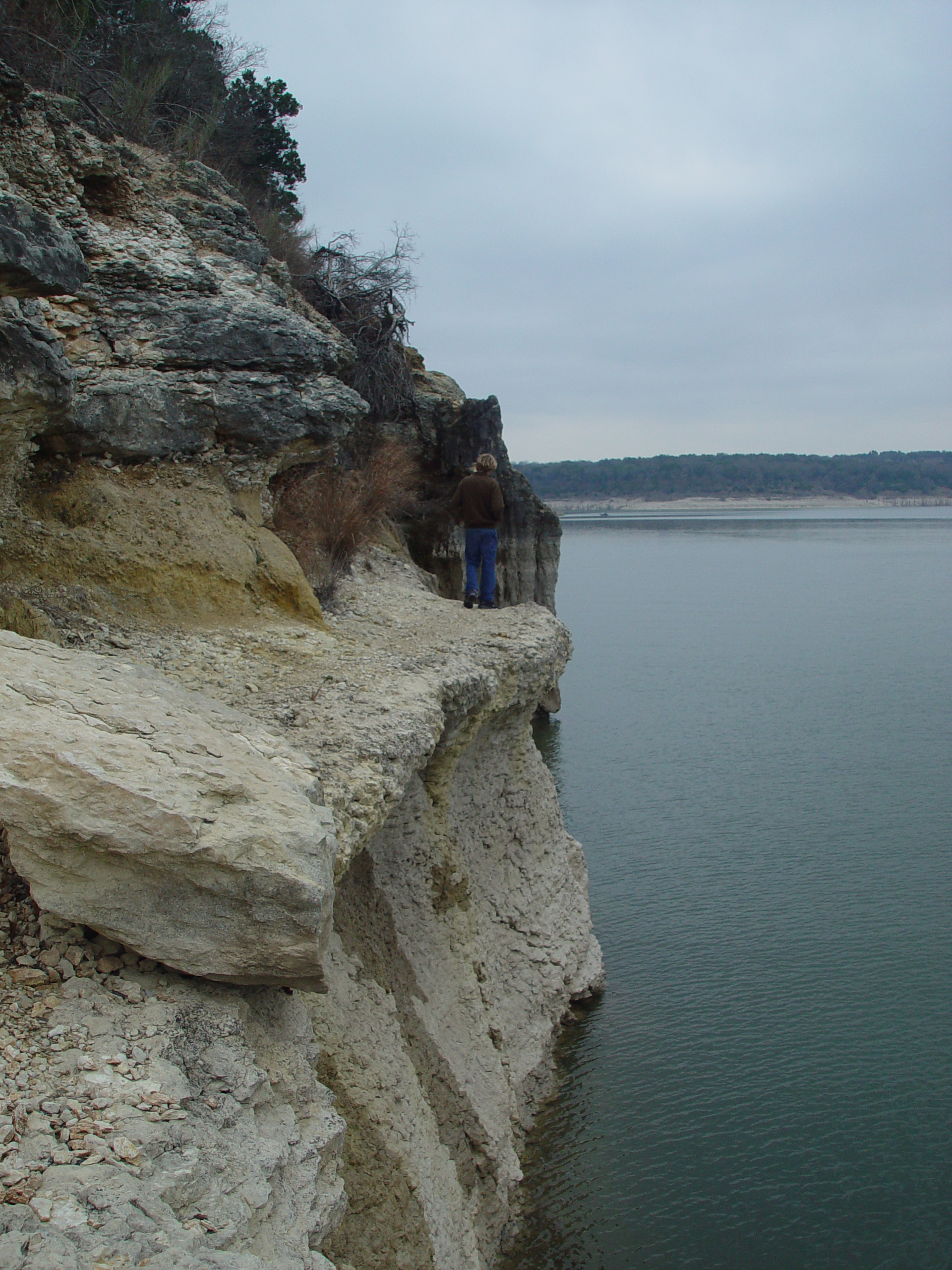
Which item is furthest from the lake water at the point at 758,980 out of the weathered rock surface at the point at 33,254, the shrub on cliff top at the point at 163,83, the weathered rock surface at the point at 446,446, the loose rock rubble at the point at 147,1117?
the shrub on cliff top at the point at 163,83

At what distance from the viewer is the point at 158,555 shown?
25.8ft

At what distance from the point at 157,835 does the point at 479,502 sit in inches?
354

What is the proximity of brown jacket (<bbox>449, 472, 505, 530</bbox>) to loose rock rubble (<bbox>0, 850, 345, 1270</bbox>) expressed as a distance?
8520mm

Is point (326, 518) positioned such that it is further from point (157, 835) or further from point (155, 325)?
point (157, 835)

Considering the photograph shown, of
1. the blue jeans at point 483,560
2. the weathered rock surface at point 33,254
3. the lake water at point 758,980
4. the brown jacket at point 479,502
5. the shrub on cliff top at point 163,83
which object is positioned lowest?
the lake water at point 758,980

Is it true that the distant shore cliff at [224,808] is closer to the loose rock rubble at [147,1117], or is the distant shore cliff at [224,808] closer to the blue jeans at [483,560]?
the loose rock rubble at [147,1117]

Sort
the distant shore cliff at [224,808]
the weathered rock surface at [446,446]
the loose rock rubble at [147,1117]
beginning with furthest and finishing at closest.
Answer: the weathered rock surface at [446,446] < the distant shore cliff at [224,808] < the loose rock rubble at [147,1117]

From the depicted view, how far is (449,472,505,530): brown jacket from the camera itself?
12.5 meters

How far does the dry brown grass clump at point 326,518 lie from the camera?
10.8 meters

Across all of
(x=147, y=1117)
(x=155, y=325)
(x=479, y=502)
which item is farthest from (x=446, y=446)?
(x=147, y=1117)

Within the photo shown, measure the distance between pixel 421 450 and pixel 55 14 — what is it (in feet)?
28.4

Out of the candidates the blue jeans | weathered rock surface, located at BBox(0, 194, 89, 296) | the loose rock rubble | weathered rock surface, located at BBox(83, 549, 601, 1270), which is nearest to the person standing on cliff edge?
the blue jeans

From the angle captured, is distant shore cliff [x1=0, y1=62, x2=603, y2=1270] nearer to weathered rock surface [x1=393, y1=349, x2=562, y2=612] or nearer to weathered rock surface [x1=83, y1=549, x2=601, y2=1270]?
weathered rock surface [x1=83, y1=549, x2=601, y2=1270]

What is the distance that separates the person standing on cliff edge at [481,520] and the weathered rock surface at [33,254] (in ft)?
22.0
